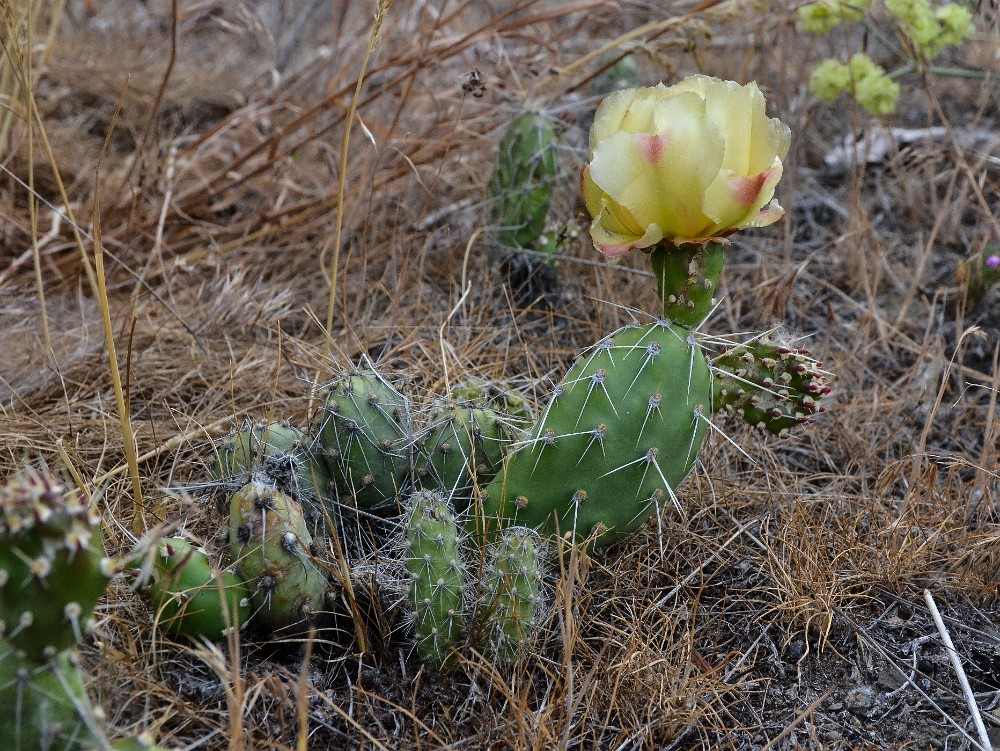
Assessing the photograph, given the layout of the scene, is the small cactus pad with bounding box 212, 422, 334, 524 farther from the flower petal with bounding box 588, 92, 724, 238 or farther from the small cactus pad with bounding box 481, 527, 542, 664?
the flower petal with bounding box 588, 92, 724, 238

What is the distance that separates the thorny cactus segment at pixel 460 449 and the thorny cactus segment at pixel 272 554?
253mm

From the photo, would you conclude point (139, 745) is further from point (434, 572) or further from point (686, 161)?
point (686, 161)

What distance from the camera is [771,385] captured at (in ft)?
4.61

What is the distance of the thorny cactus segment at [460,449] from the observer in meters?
1.43

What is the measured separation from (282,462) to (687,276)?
2.11 feet

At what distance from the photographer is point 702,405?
131 cm

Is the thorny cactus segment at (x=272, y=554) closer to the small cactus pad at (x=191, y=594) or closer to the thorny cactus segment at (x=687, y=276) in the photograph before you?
the small cactus pad at (x=191, y=594)

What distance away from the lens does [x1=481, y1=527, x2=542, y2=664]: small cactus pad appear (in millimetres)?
1226

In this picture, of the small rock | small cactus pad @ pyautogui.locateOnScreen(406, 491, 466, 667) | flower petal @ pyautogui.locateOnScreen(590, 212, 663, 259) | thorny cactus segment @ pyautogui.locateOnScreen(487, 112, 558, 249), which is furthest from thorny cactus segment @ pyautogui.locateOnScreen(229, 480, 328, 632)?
thorny cactus segment @ pyautogui.locateOnScreen(487, 112, 558, 249)

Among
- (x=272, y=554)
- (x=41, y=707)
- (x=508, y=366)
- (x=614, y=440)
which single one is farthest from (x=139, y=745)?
(x=508, y=366)

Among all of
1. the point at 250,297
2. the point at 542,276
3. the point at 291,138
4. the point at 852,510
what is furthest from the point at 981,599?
Answer: the point at 291,138

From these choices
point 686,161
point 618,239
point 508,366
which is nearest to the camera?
point 686,161

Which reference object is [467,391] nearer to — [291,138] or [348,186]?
[348,186]

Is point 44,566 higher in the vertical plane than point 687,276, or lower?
higher
